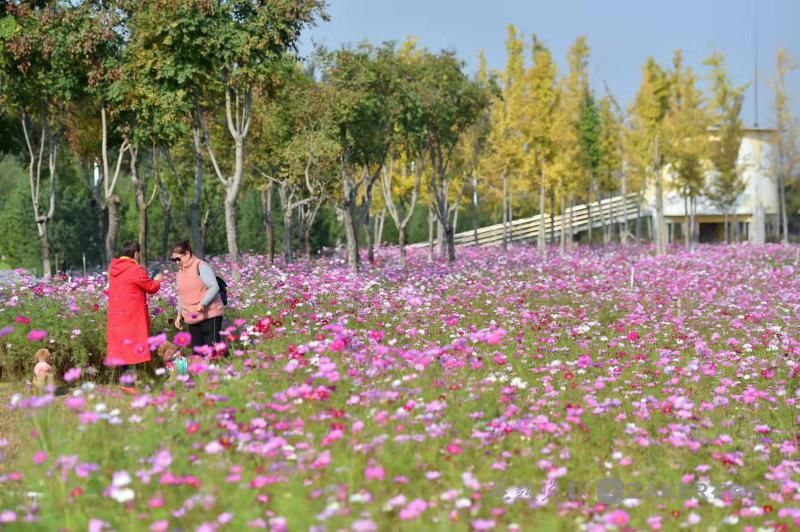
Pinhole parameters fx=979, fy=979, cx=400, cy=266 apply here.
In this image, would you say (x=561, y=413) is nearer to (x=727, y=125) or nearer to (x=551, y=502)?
(x=551, y=502)

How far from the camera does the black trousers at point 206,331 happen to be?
1007cm

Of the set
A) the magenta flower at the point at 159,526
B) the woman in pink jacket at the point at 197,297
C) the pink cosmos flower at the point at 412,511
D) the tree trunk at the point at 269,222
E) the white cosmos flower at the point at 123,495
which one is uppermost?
the tree trunk at the point at 269,222

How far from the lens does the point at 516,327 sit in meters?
13.1

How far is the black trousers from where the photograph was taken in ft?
33.0

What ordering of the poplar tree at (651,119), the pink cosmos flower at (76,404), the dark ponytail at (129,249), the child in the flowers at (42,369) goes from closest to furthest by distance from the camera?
1. the pink cosmos flower at (76,404)
2. the dark ponytail at (129,249)
3. the child in the flowers at (42,369)
4. the poplar tree at (651,119)

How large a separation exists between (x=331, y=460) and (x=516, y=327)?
8.24 m

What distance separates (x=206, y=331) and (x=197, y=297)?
14.4 inches

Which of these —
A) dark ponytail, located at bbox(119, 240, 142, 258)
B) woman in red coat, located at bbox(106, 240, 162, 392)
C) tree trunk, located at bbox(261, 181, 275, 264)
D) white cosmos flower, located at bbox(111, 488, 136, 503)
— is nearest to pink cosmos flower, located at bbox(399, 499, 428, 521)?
white cosmos flower, located at bbox(111, 488, 136, 503)

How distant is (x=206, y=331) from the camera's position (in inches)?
397

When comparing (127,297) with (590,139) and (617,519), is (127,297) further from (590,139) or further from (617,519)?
(590,139)

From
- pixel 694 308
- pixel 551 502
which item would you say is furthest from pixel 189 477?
pixel 694 308

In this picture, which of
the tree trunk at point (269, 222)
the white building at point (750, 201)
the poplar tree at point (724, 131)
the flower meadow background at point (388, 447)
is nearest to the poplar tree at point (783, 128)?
the poplar tree at point (724, 131)

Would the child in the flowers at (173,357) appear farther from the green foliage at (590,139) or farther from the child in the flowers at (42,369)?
the green foliage at (590,139)

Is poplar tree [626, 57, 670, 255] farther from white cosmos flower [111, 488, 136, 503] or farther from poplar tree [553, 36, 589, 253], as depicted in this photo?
white cosmos flower [111, 488, 136, 503]
